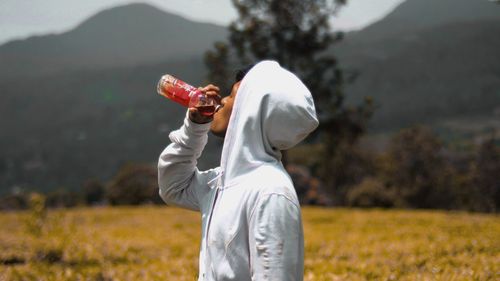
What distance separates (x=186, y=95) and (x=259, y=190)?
0.67 metres

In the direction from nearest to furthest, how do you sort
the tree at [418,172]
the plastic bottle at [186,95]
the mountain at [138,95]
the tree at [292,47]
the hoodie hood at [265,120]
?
1. the hoodie hood at [265,120]
2. the plastic bottle at [186,95]
3. the tree at [292,47]
4. the tree at [418,172]
5. the mountain at [138,95]

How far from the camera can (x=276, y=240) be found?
66.0 inches

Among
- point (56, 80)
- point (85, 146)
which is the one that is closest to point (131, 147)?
point (85, 146)

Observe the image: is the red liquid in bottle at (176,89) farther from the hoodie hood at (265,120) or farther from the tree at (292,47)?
the tree at (292,47)

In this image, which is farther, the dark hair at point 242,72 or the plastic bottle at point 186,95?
the dark hair at point 242,72

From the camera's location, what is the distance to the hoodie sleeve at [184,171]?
86.2 inches

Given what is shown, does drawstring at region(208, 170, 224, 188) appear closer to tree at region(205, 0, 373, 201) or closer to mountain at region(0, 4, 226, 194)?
tree at region(205, 0, 373, 201)

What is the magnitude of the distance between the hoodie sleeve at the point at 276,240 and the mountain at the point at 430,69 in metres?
133

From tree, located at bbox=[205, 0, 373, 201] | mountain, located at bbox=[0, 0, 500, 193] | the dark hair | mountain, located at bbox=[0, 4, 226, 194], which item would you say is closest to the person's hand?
the dark hair

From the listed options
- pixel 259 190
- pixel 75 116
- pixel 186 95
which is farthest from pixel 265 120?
pixel 75 116

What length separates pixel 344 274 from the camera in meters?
4.32

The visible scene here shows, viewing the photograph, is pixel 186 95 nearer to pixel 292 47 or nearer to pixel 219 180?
pixel 219 180

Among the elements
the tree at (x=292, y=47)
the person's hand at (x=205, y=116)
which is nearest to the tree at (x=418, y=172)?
the tree at (x=292, y=47)

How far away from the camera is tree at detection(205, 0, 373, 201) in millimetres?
15195
